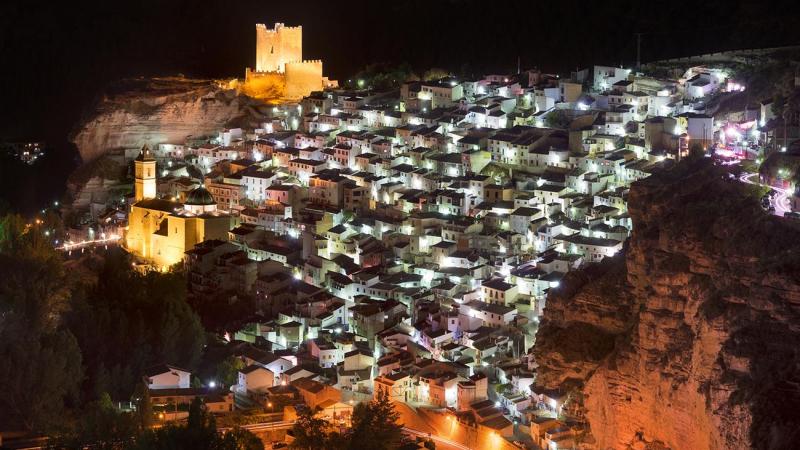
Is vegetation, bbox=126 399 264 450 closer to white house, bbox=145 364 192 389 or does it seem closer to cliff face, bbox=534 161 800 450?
white house, bbox=145 364 192 389

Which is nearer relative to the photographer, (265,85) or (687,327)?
(687,327)

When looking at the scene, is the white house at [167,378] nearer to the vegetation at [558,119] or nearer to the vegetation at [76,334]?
the vegetation at [76,334]

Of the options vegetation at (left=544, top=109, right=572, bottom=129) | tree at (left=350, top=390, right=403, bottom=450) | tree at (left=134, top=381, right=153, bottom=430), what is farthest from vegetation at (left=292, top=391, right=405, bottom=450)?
vegetation at (left=544, top=109, right=572, bottom=129)

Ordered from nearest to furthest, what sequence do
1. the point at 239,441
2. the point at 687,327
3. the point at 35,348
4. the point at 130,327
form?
1. the point at 687,327
2. the point at 239,441
3. the point at 35,348
4. the point at 130,327

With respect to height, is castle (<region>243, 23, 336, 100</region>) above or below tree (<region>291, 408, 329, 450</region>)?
above

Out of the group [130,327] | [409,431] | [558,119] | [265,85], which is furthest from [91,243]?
[409,431]

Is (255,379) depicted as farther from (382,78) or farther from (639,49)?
(639,49)

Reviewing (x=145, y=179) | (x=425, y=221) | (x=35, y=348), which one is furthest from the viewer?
(x=145, y=179)

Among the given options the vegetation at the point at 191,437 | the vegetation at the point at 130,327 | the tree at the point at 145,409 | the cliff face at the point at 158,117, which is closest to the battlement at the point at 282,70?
the cliff face at the point at 158,117

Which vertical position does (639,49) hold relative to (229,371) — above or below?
above
